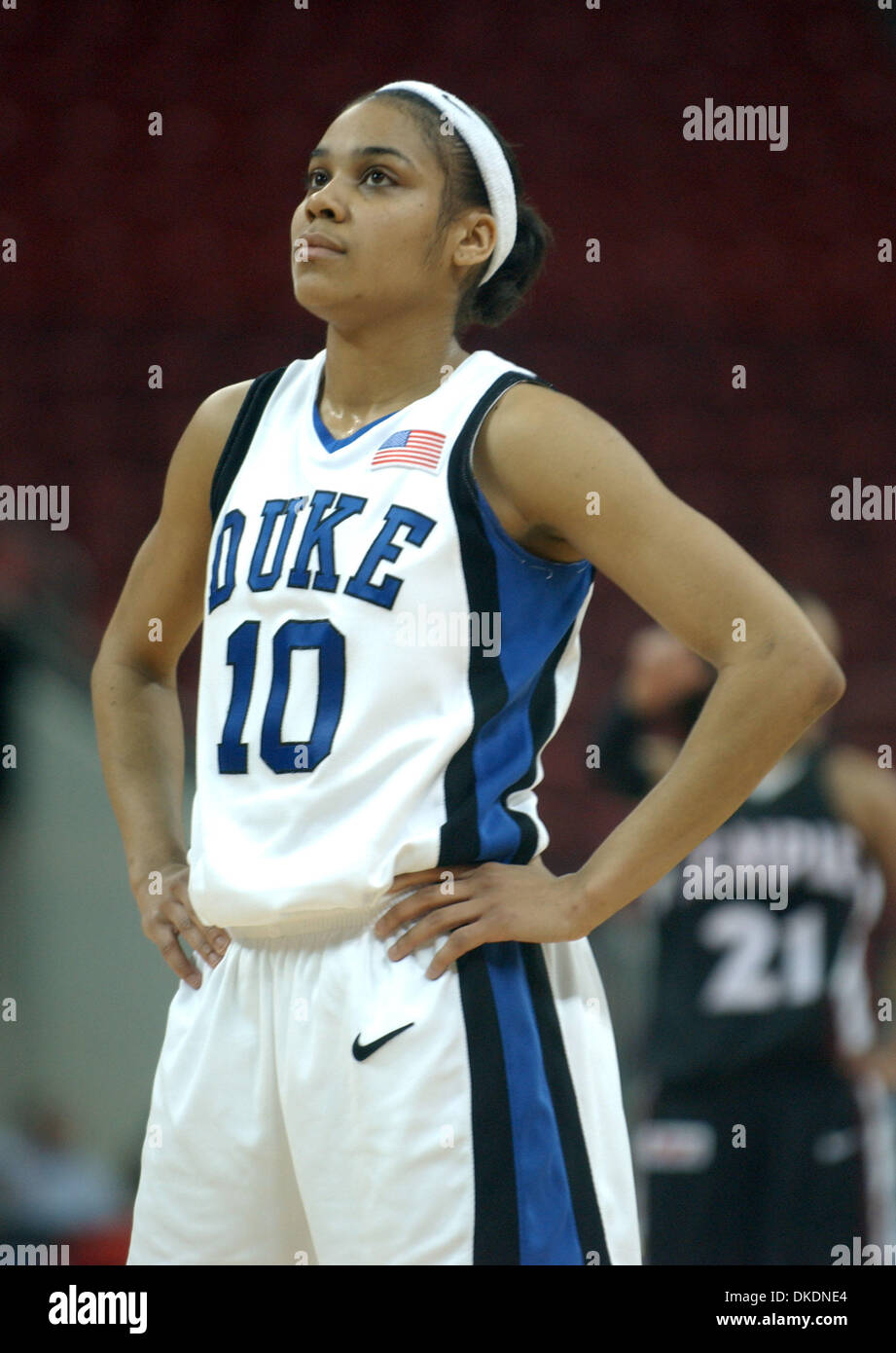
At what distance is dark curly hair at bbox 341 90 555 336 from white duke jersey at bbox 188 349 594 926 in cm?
26

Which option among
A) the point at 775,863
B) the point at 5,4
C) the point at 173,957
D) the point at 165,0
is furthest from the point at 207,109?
the point at 173,957

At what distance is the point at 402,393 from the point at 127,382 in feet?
16.5

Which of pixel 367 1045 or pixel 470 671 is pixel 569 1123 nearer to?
pixel 367 1045

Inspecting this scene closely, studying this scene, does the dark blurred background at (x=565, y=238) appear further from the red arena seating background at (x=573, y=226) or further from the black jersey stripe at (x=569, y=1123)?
the black jersey stripe at (x=569, y=1123)

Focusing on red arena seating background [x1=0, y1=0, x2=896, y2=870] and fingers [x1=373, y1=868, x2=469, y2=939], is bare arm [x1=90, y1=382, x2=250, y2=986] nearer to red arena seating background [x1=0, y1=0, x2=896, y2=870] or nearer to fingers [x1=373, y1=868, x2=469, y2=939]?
fingers [x1=373, y1=868, x2=469, y2=939]

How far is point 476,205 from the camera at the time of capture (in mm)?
2357

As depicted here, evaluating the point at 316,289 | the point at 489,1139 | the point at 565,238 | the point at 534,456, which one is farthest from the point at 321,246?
the point at 565,238

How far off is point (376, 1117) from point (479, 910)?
0.26 meters

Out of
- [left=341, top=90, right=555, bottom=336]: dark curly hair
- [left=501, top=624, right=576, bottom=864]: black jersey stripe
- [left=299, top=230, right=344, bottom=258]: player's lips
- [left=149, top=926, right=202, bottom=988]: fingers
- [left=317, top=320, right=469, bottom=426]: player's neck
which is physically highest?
[left=341, top=90, right=555, bottom=336]: dark curly hair

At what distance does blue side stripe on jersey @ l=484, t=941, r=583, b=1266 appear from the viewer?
1949 millimetres

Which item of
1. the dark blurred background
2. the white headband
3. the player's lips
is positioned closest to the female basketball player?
the player's lips

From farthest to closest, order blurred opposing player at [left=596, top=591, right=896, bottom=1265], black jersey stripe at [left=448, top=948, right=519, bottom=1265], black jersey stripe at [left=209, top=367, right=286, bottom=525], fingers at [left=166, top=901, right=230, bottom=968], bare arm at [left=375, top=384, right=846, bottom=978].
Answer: blurred opposing player at [left=596, top=591, right=896, bottom=1265]
black jersey stripe at [left=209, top=367, right=286, bottom=525]
fingers at [left=166, top=901, right=230, bottom=968]
bare arm at [left=375, top=384, right=846, bottom=978]
black jersey stripe at [left=448, top=948, right=519, bottom=1265]

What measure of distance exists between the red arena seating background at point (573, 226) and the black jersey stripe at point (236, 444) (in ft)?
15.6

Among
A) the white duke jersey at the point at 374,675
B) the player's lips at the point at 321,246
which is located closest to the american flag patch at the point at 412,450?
the white duke jersey at the point at 374,675
